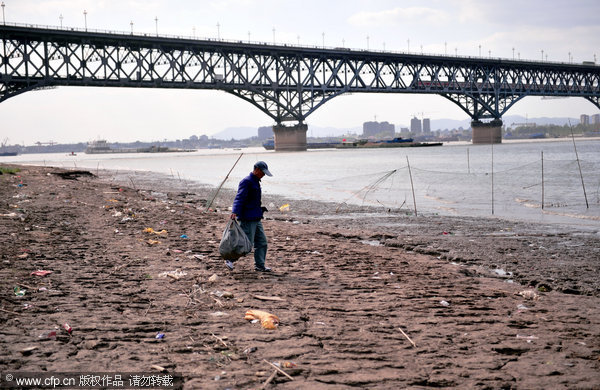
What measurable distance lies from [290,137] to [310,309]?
324 ft

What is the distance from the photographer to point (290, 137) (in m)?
105

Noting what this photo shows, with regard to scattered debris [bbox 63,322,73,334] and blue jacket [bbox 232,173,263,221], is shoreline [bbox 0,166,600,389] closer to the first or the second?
scattered debris [bbox 63,322,73,334]

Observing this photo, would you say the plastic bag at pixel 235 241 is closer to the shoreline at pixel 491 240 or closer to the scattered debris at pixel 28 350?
the scattered debris at pixel 28 350

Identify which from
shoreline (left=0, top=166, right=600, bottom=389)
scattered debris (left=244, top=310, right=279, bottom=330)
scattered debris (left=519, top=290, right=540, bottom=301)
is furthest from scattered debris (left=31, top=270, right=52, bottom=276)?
scattered debris (left=519, top=290, right=540, bottom=301)

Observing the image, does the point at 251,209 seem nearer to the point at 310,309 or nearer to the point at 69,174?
Result: the point at 310,309

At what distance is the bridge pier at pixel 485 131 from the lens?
126625 mm

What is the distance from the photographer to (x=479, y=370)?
5.05m

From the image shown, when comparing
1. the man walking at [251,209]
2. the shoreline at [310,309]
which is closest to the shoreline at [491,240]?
the shoreline at [310,309]

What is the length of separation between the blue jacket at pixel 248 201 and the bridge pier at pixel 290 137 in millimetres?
94117

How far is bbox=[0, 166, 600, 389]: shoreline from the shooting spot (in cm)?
500

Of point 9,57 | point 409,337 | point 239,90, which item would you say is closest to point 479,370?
point 409,337

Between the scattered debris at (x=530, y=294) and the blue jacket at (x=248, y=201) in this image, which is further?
the blue jacket at (x=248, y=201)

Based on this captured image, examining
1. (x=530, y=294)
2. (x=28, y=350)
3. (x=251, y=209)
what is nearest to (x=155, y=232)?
(x=251, y=209)

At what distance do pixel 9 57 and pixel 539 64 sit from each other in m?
99.8
